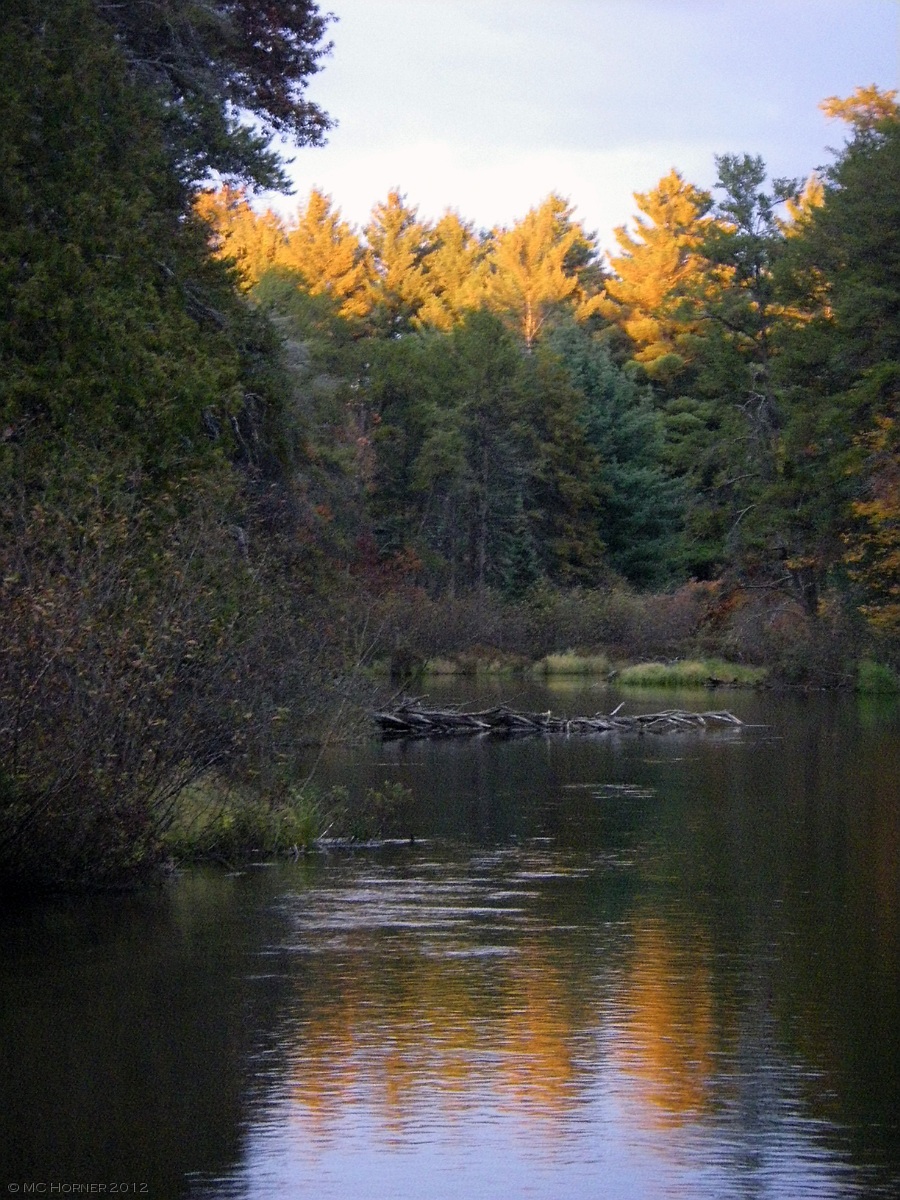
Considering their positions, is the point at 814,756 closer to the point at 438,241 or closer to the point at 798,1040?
the point at 798,1040

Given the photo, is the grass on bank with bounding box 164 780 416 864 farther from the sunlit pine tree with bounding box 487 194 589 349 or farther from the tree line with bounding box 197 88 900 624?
the sunlit pine tree with bounding box 487 194 589 349

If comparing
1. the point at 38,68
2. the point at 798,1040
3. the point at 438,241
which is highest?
the point at 438,241

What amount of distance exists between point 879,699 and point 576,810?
80.9ft

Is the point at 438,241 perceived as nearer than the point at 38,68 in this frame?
No

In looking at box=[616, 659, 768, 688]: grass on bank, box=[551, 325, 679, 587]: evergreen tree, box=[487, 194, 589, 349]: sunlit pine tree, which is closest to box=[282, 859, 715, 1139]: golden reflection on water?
box=[616, 659, 768, 688]: grass on bank

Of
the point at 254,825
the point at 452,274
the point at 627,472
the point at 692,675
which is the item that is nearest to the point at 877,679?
the point at 692,675

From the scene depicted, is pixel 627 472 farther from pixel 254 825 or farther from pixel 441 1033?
pixel 441 1033

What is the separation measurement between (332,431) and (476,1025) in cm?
4962

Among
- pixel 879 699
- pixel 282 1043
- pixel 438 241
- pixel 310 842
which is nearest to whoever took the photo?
pixel 282 1043

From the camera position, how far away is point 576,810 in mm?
19312

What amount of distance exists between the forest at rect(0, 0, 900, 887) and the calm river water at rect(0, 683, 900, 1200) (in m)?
1.69

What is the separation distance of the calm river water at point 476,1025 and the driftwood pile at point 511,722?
34.2 feet

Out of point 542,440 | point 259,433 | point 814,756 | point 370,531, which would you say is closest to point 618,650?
point 370,531

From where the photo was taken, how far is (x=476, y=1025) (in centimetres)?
951
